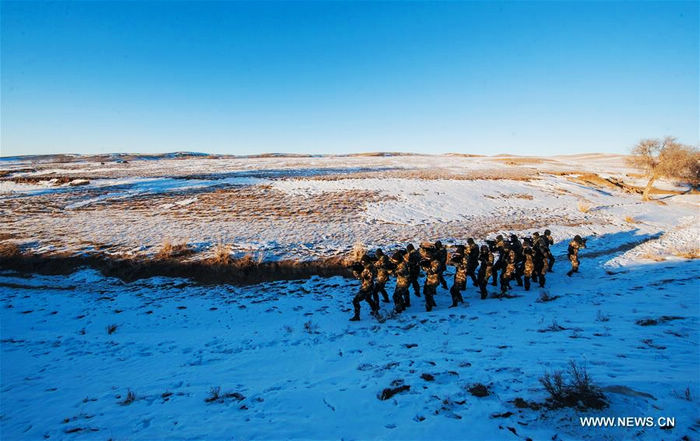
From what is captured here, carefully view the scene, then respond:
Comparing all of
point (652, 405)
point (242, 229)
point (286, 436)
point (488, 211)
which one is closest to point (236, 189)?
point (242, 229)

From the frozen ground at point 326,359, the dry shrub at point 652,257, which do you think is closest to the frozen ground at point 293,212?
the frozen ground at point 326,359

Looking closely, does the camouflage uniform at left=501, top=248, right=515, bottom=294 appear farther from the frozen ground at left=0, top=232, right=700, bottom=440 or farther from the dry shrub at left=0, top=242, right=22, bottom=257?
the dry shrub at left=0, top=242, right=22, bottom=257

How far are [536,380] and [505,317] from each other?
175 inches

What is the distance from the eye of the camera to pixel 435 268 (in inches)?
403

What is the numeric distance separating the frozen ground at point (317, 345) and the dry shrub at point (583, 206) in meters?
5.94

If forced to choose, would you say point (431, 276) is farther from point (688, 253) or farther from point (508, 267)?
point (688, 253)

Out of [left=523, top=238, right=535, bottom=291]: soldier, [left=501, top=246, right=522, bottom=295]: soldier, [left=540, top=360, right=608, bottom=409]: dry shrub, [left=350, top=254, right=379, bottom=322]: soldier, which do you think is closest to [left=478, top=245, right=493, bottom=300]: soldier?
[left=501, top=246, right=522, bottom=295]: soldier

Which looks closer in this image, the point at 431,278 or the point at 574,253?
the point at 431,278

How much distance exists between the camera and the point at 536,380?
5168mm

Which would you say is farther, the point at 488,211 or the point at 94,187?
the point at 94,187

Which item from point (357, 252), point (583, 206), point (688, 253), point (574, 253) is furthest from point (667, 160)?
point (357, 252)

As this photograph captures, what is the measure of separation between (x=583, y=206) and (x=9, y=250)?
1465 inches

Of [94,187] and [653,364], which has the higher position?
[94,187]

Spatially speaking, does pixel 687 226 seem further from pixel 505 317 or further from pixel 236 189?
pixel 236 189
